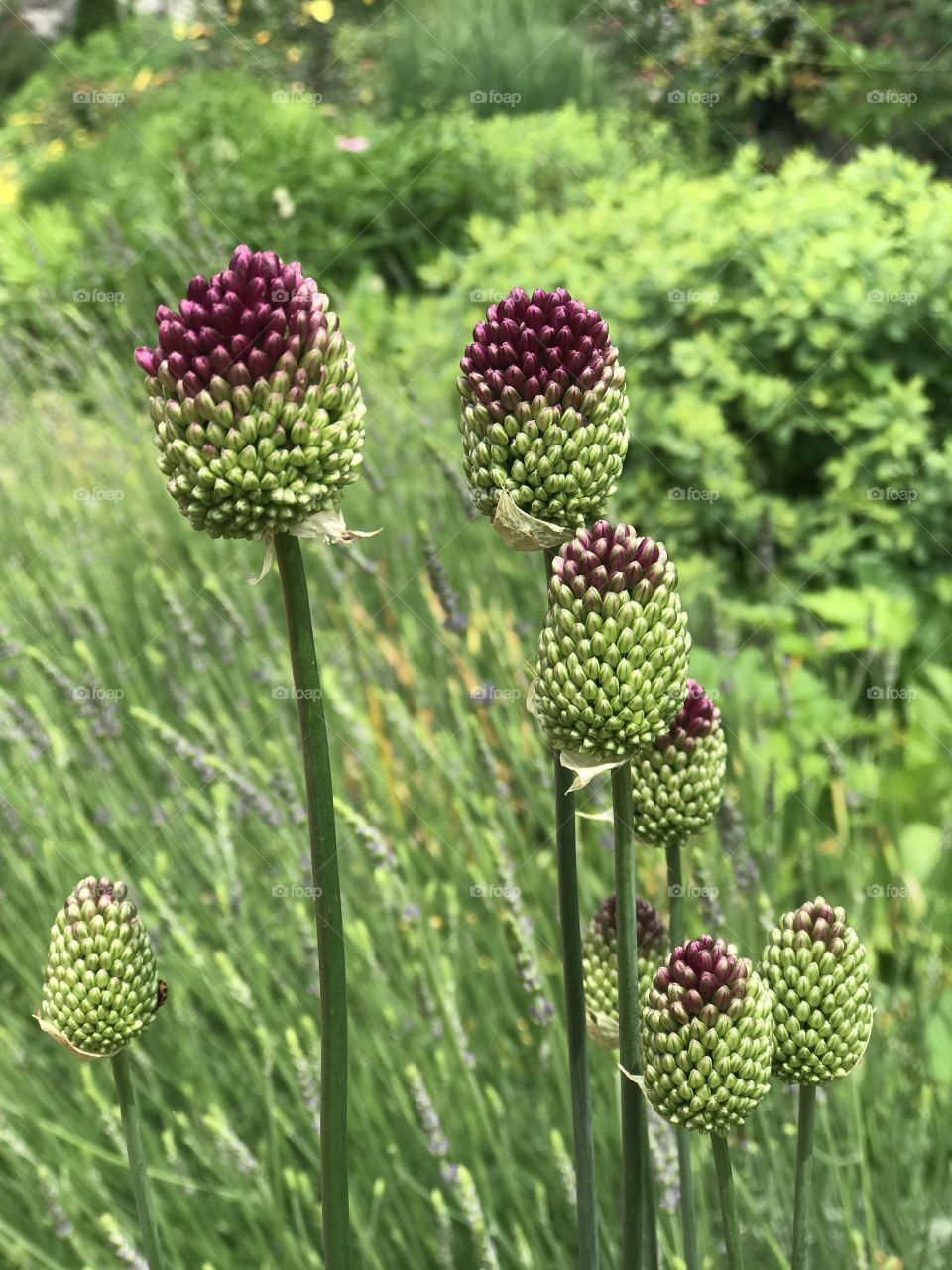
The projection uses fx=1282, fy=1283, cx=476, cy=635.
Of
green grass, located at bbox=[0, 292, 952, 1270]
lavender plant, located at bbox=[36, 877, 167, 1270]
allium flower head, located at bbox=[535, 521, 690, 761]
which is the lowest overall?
green grass, located at bbox=[0, 292, 952, 1270]

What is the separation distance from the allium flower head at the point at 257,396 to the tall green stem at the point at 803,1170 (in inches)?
18.9

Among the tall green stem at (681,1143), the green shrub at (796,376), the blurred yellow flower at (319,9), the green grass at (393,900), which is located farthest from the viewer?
the blurred yellow flower at (319,9)

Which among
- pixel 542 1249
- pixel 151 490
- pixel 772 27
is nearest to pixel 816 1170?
pixel 542 1249

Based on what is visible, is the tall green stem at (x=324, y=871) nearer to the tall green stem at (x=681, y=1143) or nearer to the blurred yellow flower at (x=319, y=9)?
the tall green stem at (x=681, y=1143)

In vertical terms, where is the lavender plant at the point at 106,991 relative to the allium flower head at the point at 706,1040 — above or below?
above

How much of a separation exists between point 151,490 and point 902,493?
211 centimetres

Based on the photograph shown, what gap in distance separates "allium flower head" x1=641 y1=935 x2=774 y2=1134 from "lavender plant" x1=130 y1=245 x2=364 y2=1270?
20 cm

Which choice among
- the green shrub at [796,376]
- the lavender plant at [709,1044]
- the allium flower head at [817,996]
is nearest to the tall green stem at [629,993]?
the lavender plant at [709,1044]

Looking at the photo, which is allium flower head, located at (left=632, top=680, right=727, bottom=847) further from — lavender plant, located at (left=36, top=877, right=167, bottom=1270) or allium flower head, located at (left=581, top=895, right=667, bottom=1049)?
lavender plant, located at (left=36, top=877, right=167, bottom=1270)

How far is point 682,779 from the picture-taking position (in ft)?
3.24

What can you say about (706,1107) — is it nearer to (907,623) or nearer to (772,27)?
(907,623)

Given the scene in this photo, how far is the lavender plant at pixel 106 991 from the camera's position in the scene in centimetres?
83

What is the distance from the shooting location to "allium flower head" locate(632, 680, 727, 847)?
3.23 ft

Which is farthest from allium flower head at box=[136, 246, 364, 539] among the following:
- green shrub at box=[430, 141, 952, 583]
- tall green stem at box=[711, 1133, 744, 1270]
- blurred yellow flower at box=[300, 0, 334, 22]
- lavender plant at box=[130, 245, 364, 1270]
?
blurred yellow flower at box=[300, 0, 334, 22]
